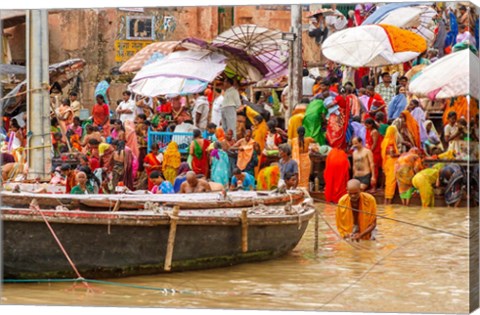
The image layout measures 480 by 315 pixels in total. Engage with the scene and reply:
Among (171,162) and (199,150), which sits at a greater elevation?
(199,150)

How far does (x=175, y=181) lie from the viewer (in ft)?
45.1

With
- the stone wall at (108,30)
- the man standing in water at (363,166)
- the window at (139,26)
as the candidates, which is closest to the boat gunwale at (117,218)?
the man standing in water at (363,166)

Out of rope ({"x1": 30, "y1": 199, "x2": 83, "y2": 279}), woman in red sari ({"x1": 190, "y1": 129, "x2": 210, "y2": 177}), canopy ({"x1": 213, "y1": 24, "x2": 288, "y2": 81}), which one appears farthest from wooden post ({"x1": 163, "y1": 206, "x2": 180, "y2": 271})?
canopy ({"x1": 213, "y1": 24, "x2": 288, "y2": 81})

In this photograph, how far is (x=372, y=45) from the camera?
1342 centimetres

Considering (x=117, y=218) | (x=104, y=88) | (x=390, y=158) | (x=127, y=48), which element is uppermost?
(x=127, y=48)

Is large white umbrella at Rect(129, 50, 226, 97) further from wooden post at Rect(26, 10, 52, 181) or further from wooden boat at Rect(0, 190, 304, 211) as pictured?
wooden boat at Rect(0, 190, 304, 211)

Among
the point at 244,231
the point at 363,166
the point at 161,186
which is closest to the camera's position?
the point at 363,166

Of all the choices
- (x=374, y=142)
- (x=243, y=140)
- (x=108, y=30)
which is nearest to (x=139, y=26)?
(x=108, y=30)

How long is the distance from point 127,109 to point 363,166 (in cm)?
224

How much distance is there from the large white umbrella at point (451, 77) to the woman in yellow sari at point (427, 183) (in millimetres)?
625

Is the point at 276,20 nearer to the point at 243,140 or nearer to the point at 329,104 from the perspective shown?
the point at 329,104

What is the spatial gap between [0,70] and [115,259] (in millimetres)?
1958

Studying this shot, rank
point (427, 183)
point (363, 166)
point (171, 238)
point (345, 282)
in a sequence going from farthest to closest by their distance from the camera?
point (363, 166) → point (171, 238) → point (427, 183) → point (345, 282)

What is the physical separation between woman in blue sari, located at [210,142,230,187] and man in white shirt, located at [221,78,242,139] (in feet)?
0.98
